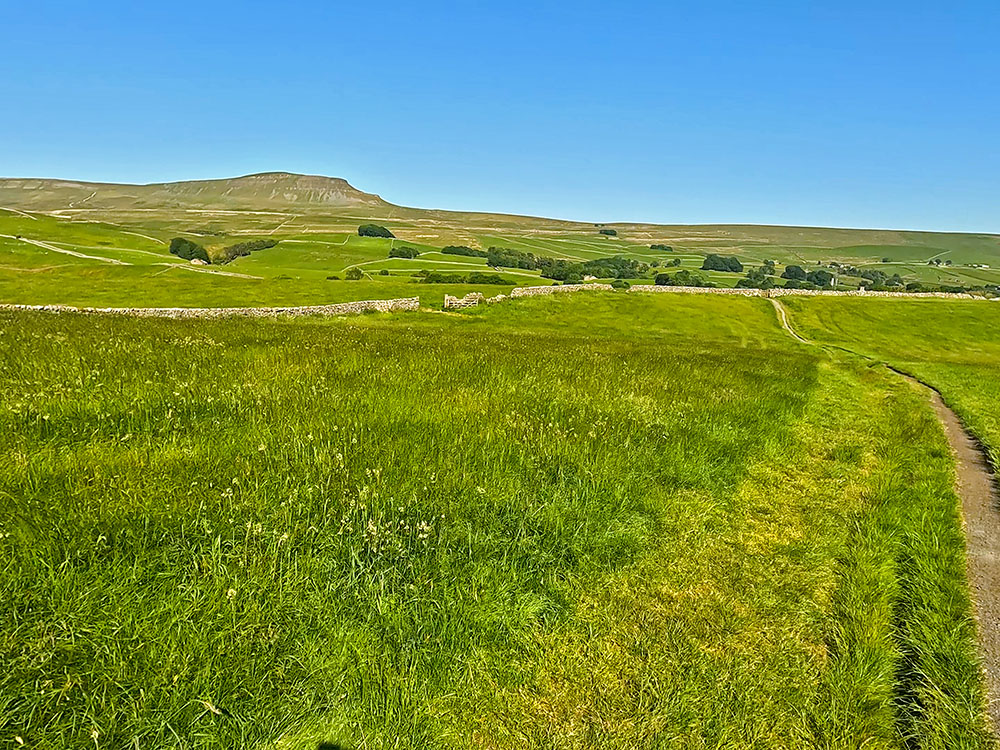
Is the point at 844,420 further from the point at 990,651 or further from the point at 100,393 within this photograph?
the point at 100,393

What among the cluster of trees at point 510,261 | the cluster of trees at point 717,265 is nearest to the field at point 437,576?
the cluster of trees at point 510,261

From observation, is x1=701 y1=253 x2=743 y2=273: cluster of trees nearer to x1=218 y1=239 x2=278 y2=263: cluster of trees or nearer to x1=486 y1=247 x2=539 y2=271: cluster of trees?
x1=486 y1=247 x2=539 y2=271: cluster of trees

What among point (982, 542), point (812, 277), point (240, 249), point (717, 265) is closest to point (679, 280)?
point (717, 265)

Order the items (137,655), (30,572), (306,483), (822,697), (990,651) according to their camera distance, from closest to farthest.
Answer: (137,655) < (30,572) < (822,697) < (990,651) < (306,483)

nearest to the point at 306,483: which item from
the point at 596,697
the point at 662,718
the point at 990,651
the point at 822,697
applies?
the point at 596,697

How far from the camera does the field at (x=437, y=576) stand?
3158 millimetres

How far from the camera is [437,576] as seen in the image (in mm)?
4328

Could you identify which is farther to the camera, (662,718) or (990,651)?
(990,651)

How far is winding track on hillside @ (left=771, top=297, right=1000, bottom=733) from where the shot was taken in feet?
13.2

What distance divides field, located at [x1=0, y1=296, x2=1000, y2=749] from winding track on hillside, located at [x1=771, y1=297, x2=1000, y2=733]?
0.15 metres

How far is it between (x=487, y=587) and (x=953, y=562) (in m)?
4.90

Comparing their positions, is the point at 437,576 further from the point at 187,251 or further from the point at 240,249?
the point at 240,249

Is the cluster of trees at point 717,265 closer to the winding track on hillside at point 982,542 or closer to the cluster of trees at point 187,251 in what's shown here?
the cluster of trees at point 187,251

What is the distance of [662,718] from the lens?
11.1 ft
